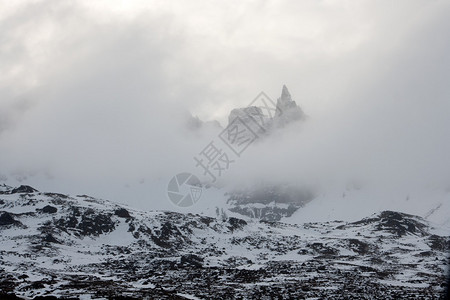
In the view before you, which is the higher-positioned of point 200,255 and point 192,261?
point 200,255

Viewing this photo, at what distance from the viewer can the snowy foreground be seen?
6147cm

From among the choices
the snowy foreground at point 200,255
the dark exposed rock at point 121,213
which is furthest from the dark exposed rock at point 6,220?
the dark exposed rock at point 121,213

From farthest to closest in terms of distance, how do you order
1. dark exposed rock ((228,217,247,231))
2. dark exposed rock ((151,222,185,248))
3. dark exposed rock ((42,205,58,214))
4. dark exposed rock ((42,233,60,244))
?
dark exposed rock ((228,217,247,231)), dark exposed rock ((42,205,58,214)), dark exposed rock ((151,222,185,248)), dark exposed rock ((42,233,60,244))

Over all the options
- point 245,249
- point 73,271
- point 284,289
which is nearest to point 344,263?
point 245,249

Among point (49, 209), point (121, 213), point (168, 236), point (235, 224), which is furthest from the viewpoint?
point (235, 224)

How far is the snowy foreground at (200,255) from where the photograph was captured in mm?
61469

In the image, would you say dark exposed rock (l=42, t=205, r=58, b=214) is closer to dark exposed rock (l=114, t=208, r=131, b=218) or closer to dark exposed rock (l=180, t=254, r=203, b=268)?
dark exposed rock (l=114, t=208, r=131, b=218)

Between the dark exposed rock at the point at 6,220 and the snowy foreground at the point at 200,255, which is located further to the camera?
the dark exposed rock at the point at 6,220

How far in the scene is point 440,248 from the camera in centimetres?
12756

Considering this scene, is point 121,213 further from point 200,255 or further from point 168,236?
point 200,255

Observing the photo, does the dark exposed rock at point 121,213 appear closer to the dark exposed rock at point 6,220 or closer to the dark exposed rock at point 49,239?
the dark exposed rock at point 49,239

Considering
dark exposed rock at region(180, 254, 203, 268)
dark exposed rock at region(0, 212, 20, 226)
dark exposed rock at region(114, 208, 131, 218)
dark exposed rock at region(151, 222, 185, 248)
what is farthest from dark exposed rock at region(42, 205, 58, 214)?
dark exposed rock at region(180, 254, 203, 268)

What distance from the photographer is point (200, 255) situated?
111 meters

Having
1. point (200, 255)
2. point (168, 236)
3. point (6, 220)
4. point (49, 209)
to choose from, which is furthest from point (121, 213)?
point (200, 255)
